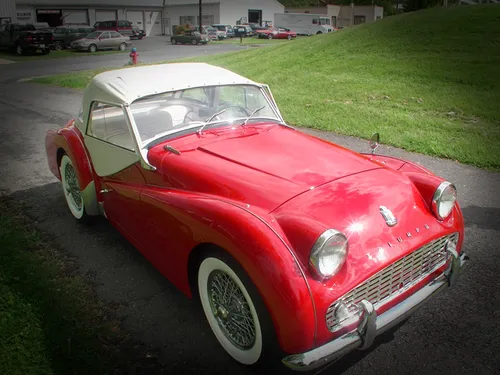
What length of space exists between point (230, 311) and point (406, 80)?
9988 mm

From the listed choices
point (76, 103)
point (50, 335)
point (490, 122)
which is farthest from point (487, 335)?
point (76, 103)

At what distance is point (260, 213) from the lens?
8.04 ft

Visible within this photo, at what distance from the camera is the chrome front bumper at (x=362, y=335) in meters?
2.05

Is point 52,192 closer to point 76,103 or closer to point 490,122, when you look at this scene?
point 76,103

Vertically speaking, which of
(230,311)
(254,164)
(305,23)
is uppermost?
(305,23)

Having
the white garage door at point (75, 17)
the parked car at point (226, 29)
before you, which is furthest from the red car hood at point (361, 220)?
the white garage door at point (75, 17)

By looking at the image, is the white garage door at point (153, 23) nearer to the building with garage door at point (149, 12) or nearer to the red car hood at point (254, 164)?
the building with garage door at point (149, 12)

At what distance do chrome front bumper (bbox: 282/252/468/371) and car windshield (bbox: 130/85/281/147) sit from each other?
201 centimetres

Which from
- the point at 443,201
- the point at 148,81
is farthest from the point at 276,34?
the point at 443,201

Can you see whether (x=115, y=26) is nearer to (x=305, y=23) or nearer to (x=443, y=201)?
(x=305, y=23)

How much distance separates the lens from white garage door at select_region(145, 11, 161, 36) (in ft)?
159

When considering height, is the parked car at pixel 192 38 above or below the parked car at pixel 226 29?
below

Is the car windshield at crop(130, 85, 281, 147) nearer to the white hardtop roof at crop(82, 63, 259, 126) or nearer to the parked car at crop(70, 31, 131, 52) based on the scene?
the white hardtop roof at crop(82, 63, 259, 126)

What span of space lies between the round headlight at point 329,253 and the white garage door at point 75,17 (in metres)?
46.9
